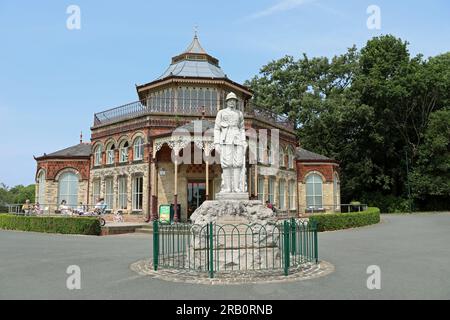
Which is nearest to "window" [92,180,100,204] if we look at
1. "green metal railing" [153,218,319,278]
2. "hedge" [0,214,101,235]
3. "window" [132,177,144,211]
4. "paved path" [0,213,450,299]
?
"window" [132,177,144,211]

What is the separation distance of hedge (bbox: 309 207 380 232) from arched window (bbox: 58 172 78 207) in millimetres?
16661

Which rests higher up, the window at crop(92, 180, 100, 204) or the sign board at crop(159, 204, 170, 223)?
the window at crop(92, 180, 100, 204)

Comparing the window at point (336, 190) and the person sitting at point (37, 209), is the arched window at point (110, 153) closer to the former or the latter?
the person sitting at point (37, 209)

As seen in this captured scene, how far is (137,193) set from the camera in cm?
2250

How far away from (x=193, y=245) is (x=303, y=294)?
10.3ft

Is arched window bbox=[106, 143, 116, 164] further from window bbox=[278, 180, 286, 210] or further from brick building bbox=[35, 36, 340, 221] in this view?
window bbox=[278, 180, 286, 210]

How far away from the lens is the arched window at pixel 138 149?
73.8 ft

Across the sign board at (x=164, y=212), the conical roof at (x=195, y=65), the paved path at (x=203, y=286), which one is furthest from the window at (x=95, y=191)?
the paved path at (x=203, y=286)

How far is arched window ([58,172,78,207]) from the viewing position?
81.9 ft

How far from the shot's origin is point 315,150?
3884cm

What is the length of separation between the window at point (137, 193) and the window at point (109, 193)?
2130 millimetres

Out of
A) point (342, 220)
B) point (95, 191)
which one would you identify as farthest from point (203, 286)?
point (95, 191)

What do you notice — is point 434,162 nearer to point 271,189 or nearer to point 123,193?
point 271,189

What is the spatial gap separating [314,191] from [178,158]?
493 inches
